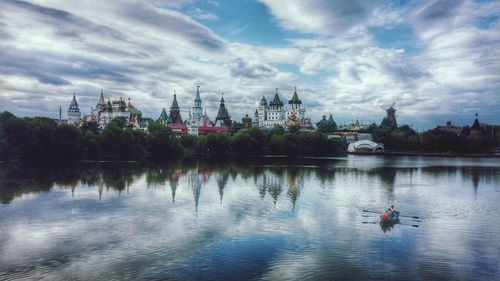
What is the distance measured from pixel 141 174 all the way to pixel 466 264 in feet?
113

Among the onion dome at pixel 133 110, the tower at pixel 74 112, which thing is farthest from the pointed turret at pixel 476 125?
the tower at pixel 74 112

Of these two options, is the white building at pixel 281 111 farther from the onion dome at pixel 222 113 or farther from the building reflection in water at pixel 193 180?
the building reflection in water at pixel 193 180

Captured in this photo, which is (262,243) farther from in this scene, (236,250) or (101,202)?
(101,202)

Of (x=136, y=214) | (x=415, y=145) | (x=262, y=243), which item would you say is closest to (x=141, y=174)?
(x=136, y=214)

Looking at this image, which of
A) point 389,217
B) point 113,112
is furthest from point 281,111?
point 389,217

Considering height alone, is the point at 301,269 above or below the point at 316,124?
below

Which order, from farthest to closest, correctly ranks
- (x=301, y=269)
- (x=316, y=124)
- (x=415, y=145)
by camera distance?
(x=316, y=124), (x=415, y=145), (x=301, y=269)

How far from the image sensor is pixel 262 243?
17734 millimetres

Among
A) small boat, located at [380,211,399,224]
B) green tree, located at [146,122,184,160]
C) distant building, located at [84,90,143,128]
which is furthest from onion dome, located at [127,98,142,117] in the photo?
small boat, located at [380,211,399,224]

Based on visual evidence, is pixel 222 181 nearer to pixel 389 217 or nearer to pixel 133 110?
pixel 389 217

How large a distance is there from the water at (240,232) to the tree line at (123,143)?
837 inches

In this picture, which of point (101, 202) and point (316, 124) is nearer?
point (101, 202)

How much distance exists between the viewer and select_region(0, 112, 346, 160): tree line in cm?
5612

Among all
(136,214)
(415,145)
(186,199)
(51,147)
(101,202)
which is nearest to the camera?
(136,214)
